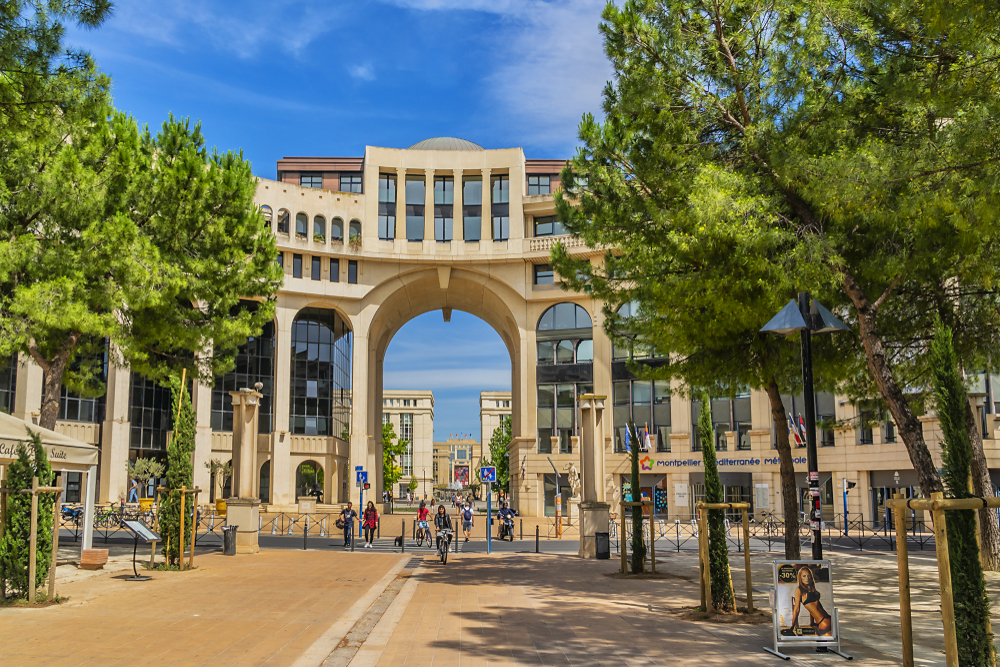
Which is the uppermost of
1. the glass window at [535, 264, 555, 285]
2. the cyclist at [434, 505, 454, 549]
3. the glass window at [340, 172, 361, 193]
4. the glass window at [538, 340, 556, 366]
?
the glass window at [340, 172, 361, 193]

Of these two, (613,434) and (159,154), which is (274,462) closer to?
(613,434)

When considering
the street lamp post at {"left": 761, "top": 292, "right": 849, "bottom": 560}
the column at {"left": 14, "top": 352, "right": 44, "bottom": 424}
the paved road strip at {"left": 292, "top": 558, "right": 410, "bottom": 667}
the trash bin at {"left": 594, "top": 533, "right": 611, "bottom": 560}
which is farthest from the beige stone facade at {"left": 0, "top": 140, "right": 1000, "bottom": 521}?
the street lamp post at {"left": 761, "top": 292, "right": 849, "bottom": 560}

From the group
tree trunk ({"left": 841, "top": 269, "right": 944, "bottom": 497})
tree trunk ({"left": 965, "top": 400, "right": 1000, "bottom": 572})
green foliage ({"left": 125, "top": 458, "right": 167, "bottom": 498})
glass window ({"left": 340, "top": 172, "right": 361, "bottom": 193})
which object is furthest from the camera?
glass window ({"left": 340, "top": 172, "right": 361, "bottom": 193})

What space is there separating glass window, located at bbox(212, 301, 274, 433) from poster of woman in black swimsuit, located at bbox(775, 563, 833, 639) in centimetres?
5117

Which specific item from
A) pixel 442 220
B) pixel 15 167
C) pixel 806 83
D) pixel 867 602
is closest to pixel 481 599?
pixel 867 602

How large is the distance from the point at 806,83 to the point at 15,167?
56.8 ft

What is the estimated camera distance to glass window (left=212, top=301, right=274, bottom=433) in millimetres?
56812

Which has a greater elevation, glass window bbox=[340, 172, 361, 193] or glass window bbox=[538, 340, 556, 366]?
glass window bbox=[340, 172, 361, 193]

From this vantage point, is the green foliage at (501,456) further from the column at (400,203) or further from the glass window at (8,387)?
the glass window at (8,387)

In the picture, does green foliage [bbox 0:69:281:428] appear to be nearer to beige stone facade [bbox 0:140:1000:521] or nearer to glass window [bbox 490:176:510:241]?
beige stone facade [bbox 0:140:1000:521]

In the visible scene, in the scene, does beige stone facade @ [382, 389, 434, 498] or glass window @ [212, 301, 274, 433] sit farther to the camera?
beige stone facade @ [382, 389, 434, 498]

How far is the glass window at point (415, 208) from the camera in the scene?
52312 mm

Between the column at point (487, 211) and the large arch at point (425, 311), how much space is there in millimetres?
2730

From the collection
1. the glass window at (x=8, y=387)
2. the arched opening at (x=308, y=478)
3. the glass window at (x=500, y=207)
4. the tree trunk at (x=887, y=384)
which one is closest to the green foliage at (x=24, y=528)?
the tree trunk at (x=887, y=384)
